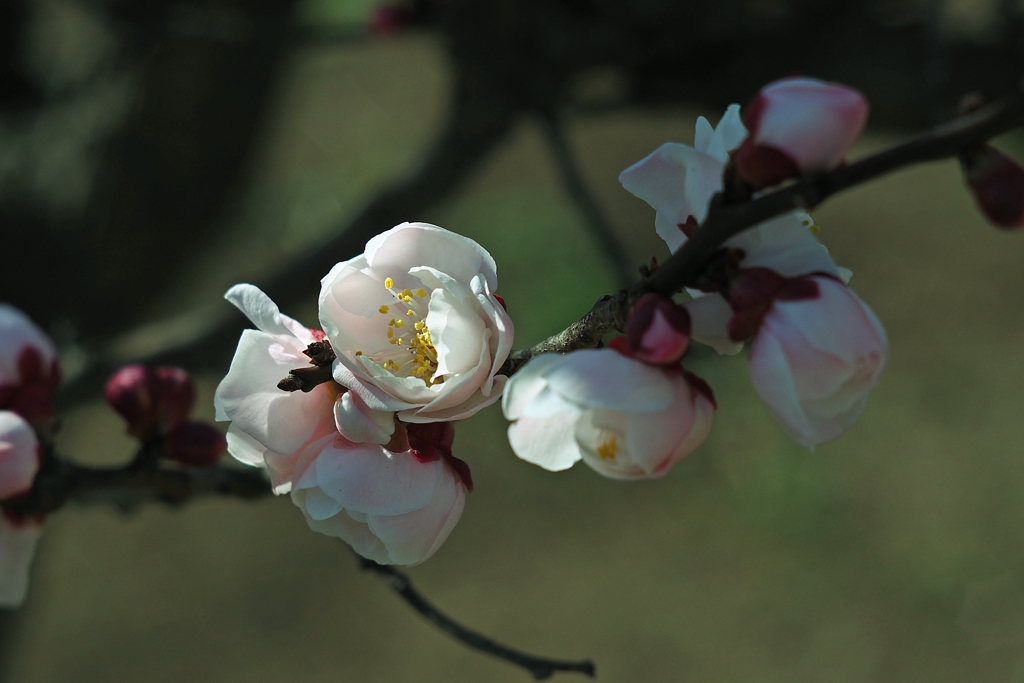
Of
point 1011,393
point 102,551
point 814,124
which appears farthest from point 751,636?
point 814,124

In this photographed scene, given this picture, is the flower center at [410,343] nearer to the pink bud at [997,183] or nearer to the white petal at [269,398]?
the white petal at [269,398]

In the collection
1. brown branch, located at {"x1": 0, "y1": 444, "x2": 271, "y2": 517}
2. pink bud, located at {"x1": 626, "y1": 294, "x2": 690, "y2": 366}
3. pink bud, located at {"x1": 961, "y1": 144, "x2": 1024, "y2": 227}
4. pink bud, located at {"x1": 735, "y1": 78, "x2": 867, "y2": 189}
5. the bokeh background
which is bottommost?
the bokeh background

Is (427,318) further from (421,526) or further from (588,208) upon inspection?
(588,208)

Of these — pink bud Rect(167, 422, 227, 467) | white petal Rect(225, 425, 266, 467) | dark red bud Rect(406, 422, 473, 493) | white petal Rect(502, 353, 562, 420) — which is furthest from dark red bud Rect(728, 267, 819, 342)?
pink bud Rect(167, 422, 227, 467)

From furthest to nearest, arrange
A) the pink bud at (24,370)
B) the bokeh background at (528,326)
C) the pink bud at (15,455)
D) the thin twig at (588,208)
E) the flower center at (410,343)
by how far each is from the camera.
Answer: the bokeh background at (528,326) → the thin twig at (588,208) → the pink bud at (24,370) → the pink bud at (15,455) → the flower center at (410,343)

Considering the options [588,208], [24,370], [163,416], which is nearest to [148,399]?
[163,416]

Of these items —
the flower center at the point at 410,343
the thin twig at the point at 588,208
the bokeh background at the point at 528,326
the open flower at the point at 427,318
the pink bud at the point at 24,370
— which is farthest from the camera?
the bokeh background at the point at 528,326

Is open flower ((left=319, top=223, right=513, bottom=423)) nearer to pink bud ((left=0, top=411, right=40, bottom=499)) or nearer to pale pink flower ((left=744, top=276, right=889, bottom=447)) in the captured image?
pale pink flower ((left=744, top=276, right=889, bottom=447))

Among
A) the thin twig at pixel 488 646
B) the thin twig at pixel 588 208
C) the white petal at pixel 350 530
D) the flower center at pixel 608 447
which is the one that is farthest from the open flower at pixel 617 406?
the thin twig at pixel 588 208
